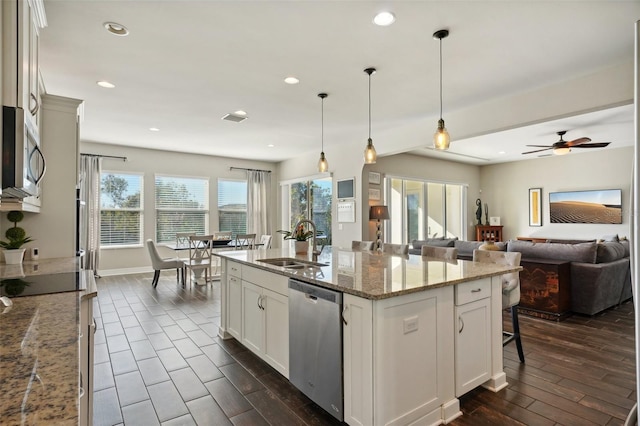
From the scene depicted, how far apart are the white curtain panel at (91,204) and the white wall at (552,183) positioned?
31.3 ft

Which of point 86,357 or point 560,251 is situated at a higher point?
point 560,251

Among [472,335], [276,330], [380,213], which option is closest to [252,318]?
[276,330]

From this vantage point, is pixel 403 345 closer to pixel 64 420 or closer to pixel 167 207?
pixel 64 420

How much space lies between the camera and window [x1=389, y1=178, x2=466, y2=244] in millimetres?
7645

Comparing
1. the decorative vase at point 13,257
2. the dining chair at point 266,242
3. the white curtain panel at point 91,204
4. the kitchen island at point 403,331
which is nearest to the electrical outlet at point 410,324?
the kitchen island at point 403,331

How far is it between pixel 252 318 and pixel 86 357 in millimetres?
1403

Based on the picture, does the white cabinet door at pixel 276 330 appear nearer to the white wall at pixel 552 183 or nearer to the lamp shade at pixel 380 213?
the lamp shade at pixel 380 213

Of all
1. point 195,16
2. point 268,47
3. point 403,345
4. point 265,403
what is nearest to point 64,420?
point 403,345

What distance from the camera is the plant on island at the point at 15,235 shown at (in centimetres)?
278

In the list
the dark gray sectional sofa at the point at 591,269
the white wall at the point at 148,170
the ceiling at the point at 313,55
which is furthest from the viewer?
the white wall at the point at 148,170

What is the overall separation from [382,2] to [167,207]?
6.67 m

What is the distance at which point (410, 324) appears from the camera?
189 centimetres

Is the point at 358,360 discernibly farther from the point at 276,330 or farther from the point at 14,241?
the point at 14,241

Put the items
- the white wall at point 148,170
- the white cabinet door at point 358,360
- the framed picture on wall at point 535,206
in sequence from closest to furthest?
1. the white cabinet door at point 358,360
2. the white wall at point 148,170
3. the framed picture on wall at point 535,206
